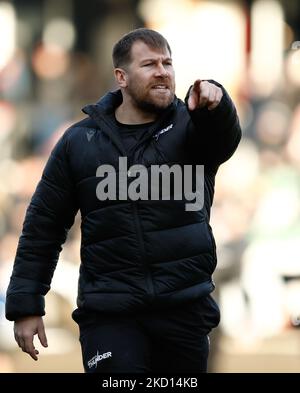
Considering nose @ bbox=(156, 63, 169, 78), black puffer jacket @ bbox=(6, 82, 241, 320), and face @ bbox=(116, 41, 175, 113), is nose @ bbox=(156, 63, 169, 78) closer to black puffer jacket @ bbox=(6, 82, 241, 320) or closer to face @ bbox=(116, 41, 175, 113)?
face @ bbox=(116, 41, 175, 113)

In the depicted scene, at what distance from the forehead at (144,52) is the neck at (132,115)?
183 mm

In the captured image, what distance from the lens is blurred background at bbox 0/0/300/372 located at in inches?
401

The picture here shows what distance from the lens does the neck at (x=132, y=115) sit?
4852 millimetres

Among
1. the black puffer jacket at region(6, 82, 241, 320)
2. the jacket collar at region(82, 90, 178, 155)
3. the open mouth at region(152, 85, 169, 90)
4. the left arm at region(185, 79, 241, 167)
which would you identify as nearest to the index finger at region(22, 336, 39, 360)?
the black puffer jacket at region(6, 82, 241, 320)

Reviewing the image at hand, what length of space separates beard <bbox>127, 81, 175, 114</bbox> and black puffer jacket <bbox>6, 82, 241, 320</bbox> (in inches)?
2.0

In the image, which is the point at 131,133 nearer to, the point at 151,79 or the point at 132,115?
the point at 132,115

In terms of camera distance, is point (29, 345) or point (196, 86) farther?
point (29, 345)

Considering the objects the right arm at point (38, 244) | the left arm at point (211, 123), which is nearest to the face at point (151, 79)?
the left arm at point (211, 123)

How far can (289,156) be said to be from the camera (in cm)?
1044

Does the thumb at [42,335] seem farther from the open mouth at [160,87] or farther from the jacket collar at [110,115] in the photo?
the open mouth at [160,87]

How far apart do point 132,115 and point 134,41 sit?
303mm

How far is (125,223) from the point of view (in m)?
4.66

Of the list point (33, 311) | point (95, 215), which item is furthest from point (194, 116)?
point (33, 311)

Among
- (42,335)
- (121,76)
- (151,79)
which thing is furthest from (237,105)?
(42,335)
